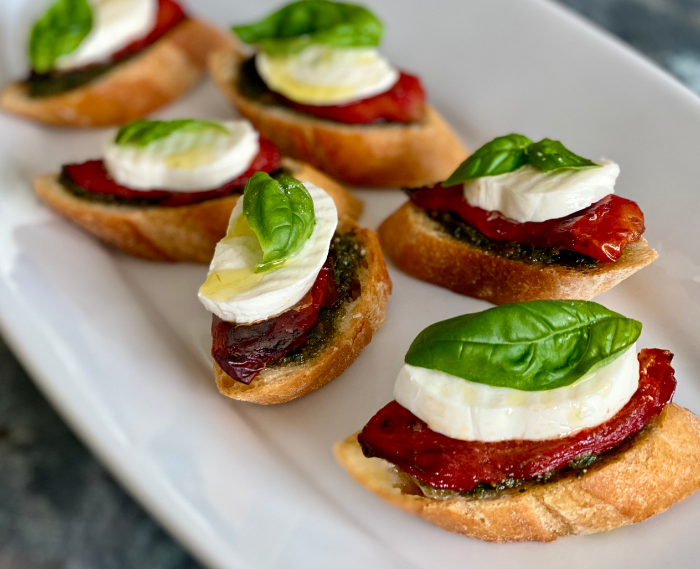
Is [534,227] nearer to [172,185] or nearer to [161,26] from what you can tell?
[172,185]

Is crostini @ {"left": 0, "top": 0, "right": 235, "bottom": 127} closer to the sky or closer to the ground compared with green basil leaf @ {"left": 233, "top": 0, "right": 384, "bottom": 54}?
closer to the ground

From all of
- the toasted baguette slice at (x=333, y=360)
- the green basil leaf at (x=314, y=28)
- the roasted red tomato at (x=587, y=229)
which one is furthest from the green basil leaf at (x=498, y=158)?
the green basil leaf at (x=314, y=28)

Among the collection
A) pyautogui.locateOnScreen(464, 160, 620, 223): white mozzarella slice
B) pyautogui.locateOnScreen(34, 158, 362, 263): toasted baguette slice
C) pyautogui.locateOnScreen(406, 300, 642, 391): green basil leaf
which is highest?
pyautogui.locateOnScreen(464, 160, 620, 223): white mozzarella slice

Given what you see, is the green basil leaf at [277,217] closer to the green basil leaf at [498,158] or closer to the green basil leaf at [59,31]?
the green basil leaf at [498,158]

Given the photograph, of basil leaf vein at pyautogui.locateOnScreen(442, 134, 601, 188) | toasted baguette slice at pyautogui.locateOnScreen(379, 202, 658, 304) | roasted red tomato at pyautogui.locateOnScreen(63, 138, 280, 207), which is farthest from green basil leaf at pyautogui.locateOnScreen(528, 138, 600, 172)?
roasted red tomato at pyautogui.locateOnScreen(63, 138, 280, 207)

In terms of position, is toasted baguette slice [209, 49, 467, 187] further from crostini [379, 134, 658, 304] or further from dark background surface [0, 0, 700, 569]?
dark background surface [0, 0, 700, 569]
